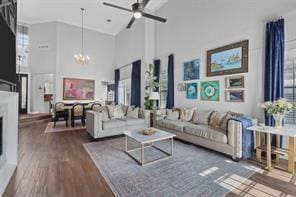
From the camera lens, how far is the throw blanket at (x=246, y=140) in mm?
3062

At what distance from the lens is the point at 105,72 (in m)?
9.27

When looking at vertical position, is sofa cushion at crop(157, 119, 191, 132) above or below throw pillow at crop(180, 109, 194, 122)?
below

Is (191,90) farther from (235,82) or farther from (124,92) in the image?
(124,92)

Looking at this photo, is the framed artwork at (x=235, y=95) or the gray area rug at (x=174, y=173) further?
the framed artwork at (x=235, y=95)

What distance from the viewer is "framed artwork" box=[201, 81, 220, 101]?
4312 millimetres

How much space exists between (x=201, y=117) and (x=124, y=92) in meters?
5.21

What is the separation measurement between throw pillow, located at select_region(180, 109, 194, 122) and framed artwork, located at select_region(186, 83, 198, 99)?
558 mm

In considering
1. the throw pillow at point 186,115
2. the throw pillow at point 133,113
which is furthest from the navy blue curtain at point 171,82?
the throw pillow at point 133,113

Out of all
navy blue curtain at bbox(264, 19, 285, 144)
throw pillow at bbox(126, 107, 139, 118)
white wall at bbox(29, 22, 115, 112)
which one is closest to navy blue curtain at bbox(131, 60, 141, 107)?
throw pillow at bbox(126, 107, 139, 118)

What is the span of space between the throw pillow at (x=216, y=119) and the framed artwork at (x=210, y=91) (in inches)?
22.9

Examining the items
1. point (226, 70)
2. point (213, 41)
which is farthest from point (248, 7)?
point (226, 70)

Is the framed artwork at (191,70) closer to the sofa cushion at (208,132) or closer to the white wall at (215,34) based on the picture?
the white wall at (215,34)

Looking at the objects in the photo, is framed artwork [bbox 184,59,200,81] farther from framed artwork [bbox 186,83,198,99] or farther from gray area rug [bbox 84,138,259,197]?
gray area rug [bbox 84,138,259,197]

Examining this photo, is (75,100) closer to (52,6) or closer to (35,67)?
(35,67)
